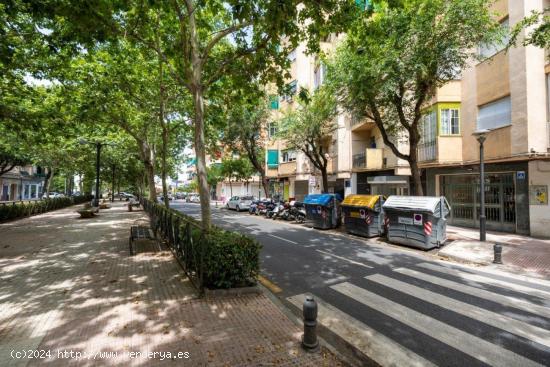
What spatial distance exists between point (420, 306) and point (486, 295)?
1644mm

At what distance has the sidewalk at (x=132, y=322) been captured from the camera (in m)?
3.25

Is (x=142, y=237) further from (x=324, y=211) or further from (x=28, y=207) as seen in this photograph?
(x=28, y=207)

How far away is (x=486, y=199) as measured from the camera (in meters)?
13.4

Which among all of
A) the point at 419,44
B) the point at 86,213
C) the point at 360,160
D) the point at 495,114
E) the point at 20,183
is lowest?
the point at 86,213

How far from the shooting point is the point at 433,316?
4531 millimetres

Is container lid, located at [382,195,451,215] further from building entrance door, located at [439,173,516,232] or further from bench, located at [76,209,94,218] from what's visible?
bench, located at [76,209,94,218]

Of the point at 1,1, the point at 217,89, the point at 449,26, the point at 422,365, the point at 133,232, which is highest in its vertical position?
the point at 449,26

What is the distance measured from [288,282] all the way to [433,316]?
2.79 metres

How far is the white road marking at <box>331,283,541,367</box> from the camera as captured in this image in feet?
11.2

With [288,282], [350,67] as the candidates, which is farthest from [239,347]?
[350,67]

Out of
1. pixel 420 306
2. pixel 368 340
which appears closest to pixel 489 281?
pixel 420 306

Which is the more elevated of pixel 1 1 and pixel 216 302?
pixel 1 1

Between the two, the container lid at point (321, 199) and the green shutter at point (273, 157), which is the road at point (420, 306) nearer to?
Result: the container lid at point (321, 199)

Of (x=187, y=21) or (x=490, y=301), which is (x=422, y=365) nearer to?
(x=490, y=301)
